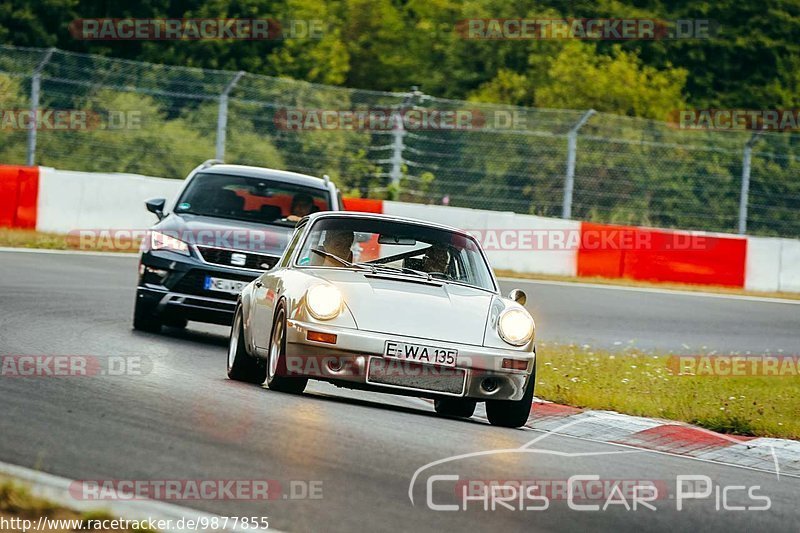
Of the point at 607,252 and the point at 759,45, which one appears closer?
the point at 607,252

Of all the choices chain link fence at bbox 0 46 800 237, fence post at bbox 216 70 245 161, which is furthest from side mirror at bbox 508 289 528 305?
fence post at bbox 216 70 245 161

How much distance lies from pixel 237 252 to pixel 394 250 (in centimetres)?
279

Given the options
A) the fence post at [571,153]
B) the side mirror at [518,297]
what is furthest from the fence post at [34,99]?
the side mirror at [518,297]

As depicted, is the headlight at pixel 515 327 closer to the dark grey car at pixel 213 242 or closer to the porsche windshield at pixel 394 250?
the porsche windshield at pixel 394 250

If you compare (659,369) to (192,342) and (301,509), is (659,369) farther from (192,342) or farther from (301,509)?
(301,509)

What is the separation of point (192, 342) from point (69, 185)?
36.2ft

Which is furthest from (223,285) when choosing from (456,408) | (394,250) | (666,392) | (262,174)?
(666,392)

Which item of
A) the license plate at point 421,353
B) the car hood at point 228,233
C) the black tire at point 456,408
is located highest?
the car hood at point 228,233

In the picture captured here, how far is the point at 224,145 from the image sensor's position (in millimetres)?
25812

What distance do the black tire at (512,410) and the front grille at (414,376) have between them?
17.8 inches

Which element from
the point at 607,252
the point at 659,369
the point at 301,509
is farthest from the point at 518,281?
the point at 301,509

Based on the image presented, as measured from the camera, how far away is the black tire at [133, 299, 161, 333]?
1277cm

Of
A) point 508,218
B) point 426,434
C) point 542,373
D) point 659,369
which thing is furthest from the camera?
point 508,218

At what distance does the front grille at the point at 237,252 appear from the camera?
40.7 ft
